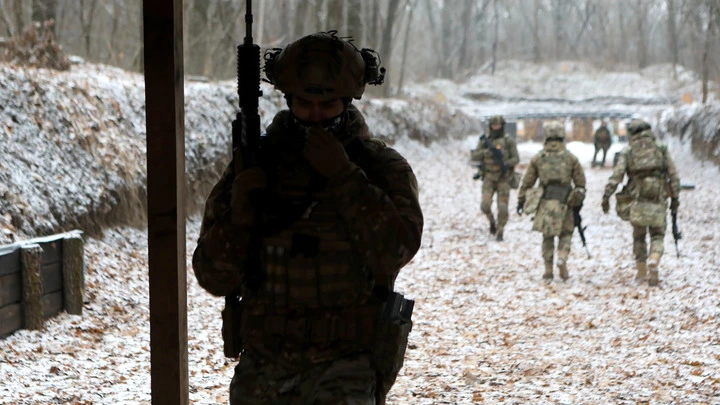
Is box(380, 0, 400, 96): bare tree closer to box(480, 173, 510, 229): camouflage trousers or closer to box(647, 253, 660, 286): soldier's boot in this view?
box(480, 173, 510, 229): camouflage trousers

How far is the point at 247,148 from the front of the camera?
9.67 feet

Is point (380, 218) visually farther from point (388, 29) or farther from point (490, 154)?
point (388, 29)

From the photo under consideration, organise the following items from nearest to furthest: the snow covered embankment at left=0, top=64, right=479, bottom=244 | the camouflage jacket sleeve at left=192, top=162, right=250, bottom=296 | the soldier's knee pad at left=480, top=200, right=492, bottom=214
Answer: the camouflage jacket sleeve at left=192, top=162, right=250, bottom=296 < the snow covered embankment at left=0, top=64, right=479, bottom=244 < the soldier's knee pad at left=480, top=200, right=492, bottom=214

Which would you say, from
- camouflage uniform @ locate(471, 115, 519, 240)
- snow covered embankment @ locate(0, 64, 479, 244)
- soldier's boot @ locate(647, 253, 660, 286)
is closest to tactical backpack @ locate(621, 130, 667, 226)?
soldier's boot @ locate(647, 253, 660, 286)

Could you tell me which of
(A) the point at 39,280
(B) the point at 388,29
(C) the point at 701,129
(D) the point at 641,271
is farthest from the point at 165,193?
(B) the point at 388,29

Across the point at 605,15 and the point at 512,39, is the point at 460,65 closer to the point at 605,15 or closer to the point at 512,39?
the point at 512,39

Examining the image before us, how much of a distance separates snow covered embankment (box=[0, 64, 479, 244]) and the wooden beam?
17.7 ft

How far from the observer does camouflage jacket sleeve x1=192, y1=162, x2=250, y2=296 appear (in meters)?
2.89

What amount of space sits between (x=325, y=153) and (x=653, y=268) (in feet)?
27.8

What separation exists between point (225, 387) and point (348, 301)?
3.62 m

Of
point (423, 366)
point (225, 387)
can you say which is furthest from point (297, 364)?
point (423, 366)

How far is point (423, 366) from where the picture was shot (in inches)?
277

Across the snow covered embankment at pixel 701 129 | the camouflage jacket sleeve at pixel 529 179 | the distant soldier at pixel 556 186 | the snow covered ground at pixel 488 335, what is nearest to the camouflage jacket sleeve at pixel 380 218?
the snow covered ground at pixel 488 335

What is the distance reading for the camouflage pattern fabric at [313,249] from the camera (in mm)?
2885
